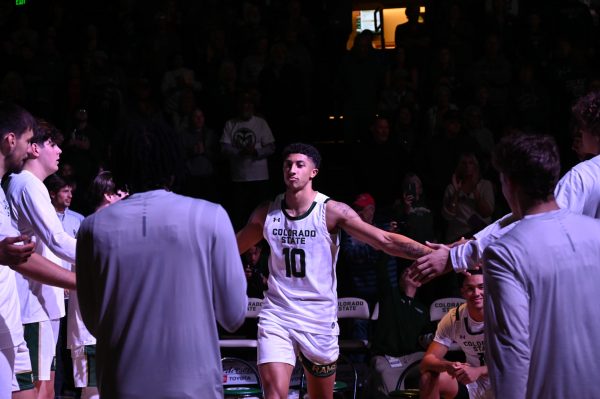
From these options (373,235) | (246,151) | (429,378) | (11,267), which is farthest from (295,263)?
(246,151)

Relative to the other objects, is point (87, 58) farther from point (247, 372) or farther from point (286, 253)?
point (286, 253)

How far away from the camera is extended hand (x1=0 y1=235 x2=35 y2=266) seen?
399 centimetres

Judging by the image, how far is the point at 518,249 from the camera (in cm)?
317

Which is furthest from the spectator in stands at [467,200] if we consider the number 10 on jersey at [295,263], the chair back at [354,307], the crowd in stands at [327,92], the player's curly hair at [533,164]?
the player's curly hair at [533,164]

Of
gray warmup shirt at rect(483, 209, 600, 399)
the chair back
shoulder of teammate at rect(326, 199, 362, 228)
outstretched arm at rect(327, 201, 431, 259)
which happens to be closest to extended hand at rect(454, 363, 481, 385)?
outstretched arm at rect(327, 201, 431, 259)

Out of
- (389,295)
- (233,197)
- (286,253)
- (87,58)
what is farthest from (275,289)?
(87,58)

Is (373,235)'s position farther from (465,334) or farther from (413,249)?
(465,334)

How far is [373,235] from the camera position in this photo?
20.9ft

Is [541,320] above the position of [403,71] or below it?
below

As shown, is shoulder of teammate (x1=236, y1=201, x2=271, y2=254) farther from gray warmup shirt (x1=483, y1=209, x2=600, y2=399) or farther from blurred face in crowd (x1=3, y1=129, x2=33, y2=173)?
gray warmup shirt (x1=483, y1=209, x2=600, y2=399)

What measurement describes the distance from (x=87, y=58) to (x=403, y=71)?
12.8 ft

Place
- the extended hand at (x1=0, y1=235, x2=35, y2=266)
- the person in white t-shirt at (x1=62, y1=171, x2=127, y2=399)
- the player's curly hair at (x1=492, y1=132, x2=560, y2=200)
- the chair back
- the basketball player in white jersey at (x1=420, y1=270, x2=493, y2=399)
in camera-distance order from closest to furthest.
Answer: the player's curly hair at (x1=492, y1=132, x2=560, y2=200)
the extended hand at (x1=0, y1=235, x2=35, y2=266)
the basketball player in white jersey at (x1=420, y1=270, x2=493, y2=399)
the person in white t-shirt at (x1=62, y1=171, x2=127, y2=399)
the chair back

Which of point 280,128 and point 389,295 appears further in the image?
point 280,128

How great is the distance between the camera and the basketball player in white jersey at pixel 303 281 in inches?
250
